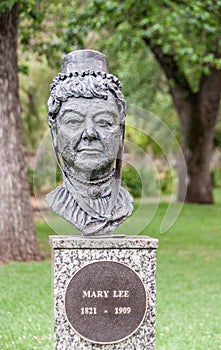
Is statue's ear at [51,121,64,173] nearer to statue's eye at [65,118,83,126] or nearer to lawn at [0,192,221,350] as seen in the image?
statue's eye at [65,118,83,126]

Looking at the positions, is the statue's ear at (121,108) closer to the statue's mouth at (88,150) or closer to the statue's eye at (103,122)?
the statue's eye at (103,122)

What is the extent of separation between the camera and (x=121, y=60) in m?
24.3

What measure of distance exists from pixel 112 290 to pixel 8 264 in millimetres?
6497

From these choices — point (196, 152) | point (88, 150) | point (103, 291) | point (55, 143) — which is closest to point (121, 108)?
point (88, 150)

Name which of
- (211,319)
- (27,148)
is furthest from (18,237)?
(27,148)

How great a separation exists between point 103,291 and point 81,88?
171cm

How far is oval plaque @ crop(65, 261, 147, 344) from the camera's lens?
5984 mm

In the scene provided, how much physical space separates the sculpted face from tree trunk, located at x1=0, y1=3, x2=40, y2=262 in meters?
6.31

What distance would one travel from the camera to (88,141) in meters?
6.09

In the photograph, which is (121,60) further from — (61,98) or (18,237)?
(61,98)

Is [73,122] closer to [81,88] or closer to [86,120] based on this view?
[86,120]

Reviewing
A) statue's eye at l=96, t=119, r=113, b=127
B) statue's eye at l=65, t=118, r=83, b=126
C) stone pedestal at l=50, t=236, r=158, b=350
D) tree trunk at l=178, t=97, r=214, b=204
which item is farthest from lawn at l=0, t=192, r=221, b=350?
tree trunk at l=178, t=97, r=214, b=204

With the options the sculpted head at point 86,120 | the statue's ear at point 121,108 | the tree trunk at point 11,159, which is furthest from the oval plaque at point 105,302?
the tree trunk at point 11,159

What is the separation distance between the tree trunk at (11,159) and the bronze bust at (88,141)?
609cm
